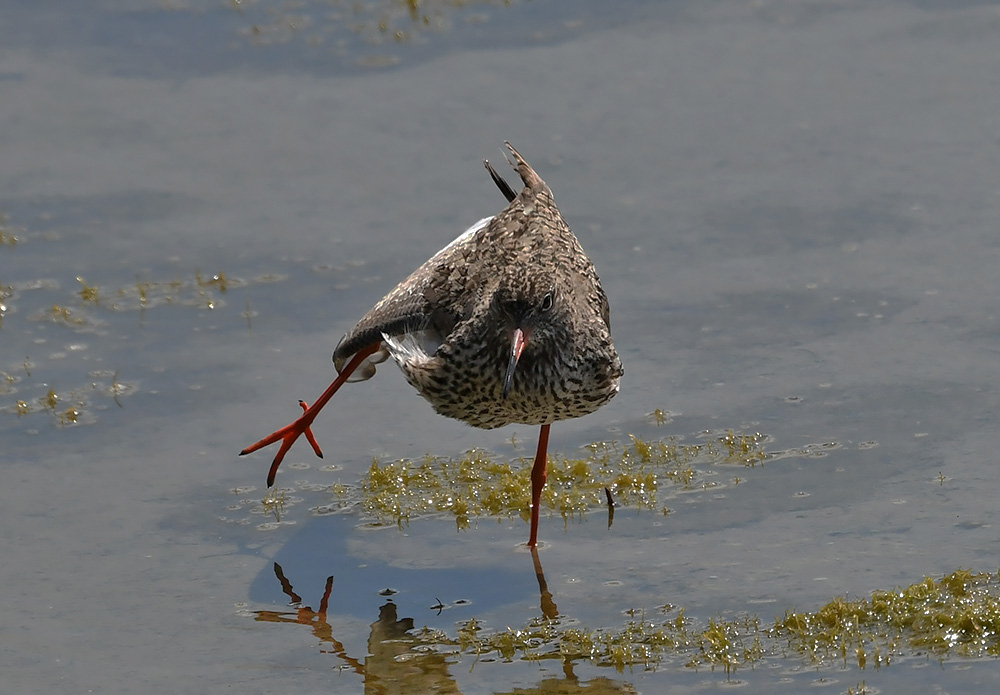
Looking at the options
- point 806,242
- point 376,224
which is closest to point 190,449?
point 376,224

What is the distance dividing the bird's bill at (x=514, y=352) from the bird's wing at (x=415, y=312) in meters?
0.56

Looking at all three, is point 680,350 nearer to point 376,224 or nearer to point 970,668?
point 376,224

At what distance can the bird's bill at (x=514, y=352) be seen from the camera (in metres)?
6.43

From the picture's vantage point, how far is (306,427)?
7773mm

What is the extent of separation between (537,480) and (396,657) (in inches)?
49.9

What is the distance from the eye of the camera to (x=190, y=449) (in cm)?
790

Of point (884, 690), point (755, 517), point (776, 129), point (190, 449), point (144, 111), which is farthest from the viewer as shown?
point (144, 111)

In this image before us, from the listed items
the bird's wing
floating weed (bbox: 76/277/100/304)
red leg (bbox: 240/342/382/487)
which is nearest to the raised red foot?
red leg (bbox: 240/342/382/487)

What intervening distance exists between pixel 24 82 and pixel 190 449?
4.86 metres

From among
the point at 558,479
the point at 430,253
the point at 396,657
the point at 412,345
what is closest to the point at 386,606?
the point at 396,657

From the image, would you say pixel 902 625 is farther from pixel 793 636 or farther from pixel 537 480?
pixel 537 480

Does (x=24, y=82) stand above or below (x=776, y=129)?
above

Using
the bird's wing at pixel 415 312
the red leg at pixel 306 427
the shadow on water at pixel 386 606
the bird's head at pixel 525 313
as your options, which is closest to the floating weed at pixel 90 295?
the red leg at pixel 306 427

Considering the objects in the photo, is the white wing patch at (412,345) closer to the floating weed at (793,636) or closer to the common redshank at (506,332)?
the common redshank at (506,332)
